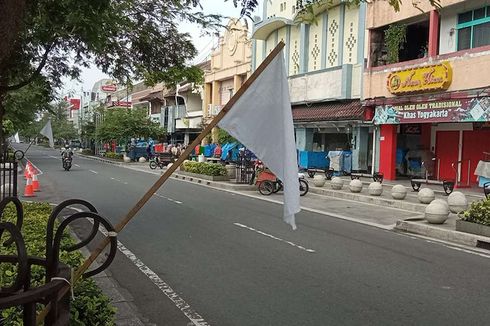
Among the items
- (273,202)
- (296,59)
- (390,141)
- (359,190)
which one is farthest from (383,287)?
(296,59)

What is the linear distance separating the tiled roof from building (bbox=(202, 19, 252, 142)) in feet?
34.0

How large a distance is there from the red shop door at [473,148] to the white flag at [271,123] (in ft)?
64.7

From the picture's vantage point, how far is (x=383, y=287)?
6.77 metres

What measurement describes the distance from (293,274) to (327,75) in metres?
22.5

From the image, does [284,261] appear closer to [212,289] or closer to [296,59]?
[212,289]

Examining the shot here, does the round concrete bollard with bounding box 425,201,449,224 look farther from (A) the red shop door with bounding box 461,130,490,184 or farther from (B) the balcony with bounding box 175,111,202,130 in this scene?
(B) the balcony with bounding box 175,111,202,130

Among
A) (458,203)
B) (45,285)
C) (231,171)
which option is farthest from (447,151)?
(45,285)

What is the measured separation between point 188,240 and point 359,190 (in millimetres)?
10460

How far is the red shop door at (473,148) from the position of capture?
69.9 feet

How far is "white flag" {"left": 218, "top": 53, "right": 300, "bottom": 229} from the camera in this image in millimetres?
3596

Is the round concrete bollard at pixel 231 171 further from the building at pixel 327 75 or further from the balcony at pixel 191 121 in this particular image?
the balcony at pixel 191 121

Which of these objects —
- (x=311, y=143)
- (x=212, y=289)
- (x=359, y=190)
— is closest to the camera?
(x=212, y=289)

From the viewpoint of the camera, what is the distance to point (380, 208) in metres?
15.9

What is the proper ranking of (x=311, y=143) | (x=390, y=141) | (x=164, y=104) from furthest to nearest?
(x=164, y=104)
(x=311, y=143)
(x=390, y=141)
